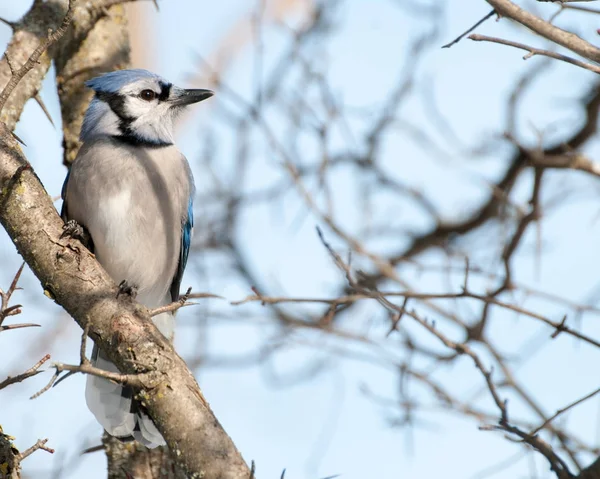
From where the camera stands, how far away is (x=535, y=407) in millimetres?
4098

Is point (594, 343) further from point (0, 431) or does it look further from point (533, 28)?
point (0, 431)

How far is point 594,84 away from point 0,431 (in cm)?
458

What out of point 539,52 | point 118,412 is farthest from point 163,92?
point 539,52

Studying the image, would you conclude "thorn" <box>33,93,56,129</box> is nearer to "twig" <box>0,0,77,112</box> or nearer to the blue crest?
the blue crest

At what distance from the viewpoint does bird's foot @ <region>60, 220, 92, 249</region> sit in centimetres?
317

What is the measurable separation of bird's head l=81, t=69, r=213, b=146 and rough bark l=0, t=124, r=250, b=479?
1338 mm

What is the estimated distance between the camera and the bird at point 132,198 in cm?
411

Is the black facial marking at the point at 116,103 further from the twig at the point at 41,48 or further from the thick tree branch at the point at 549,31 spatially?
the thick tree branch at the point at 549,31

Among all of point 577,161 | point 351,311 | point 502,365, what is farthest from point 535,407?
point 351,311

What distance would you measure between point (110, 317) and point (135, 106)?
216 centimetres

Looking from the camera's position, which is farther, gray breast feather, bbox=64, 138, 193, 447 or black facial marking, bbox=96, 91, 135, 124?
black facial marking, bbox=96, 91, 135, 124

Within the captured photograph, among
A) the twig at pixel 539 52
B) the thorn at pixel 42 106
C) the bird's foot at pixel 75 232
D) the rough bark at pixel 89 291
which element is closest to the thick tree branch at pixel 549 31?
the twig at pixel 539 52

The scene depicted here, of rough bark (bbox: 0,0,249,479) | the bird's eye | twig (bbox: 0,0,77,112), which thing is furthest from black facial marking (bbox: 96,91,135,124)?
twig (bbox: 0,0,77,112)

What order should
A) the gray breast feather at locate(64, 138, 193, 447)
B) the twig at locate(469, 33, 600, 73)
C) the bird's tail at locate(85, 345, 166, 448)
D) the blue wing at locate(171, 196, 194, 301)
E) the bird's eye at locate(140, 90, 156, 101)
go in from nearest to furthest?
the twig at locate(469, 33, 600, 73) < the bird's tail at locate(85, 345, 166, 448) < the gray breast feather at locate(64, 138, 193, 447) < the blue wing at locate(171, 196, 194, 301) < the bird's eye at locate(140, 90, 156, 101)
